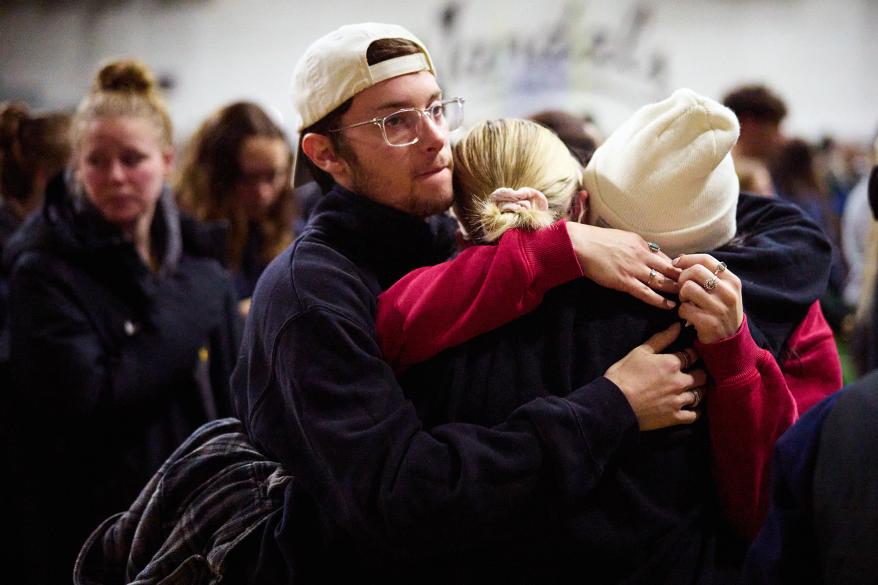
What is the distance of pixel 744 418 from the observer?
1357 mm

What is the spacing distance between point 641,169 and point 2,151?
2.67m

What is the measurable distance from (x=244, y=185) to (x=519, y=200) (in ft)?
6.90

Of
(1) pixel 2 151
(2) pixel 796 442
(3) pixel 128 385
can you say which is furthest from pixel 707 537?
(1) pixel 2 151

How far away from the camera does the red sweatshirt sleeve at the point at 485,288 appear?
134 cm

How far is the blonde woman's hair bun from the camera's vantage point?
8.49 feet

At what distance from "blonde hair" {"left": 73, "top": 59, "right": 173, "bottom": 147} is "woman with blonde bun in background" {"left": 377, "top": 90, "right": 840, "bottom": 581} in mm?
1464

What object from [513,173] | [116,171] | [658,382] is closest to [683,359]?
[658,382]

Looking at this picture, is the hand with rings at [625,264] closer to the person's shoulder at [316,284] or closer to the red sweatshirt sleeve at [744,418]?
the red sweatshirt sleeve at [744,418]

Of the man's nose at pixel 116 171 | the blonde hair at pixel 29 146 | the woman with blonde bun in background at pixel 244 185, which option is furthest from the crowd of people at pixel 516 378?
the blonde hair at pixel 29 146

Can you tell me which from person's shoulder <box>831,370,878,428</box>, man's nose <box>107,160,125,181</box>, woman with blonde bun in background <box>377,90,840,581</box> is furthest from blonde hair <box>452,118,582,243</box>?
man's nose <box>107,160,125,181</box>

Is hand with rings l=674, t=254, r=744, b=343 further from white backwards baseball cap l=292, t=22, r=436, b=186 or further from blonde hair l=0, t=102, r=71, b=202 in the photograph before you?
blonde hair l=0, t=102, r=71, b=202

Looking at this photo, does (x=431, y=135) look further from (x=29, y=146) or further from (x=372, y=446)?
(x=29, y=146)

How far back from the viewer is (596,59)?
10.2 m

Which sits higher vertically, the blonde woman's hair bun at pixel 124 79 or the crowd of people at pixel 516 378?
the blonde woman's hair bun at pixel 124 79
